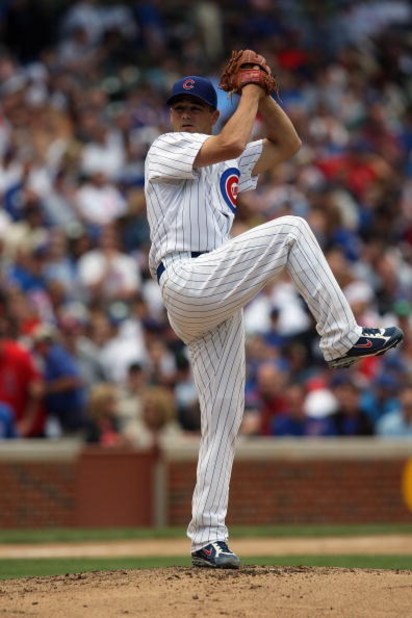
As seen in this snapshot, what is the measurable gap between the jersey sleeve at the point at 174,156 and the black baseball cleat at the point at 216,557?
5.84 ft

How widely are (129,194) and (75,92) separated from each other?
1961mm

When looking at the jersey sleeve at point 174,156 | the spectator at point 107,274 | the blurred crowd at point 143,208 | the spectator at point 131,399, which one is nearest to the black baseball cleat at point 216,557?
the jersey sleeve at point 174,156

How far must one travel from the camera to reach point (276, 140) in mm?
6629

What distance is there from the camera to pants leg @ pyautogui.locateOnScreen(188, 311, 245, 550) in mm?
6289

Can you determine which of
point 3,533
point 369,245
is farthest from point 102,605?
point 369,245

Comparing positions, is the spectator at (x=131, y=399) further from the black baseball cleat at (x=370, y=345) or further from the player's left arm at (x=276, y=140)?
the black baseball cleat at (x=370, y=345)

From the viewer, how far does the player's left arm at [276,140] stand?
21.3 ft

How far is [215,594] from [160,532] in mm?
5202

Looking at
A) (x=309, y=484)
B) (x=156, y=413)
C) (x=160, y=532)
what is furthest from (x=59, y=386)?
(x=309, y=484)

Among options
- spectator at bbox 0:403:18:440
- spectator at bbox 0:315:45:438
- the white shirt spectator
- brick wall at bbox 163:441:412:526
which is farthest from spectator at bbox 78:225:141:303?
brick wall at bbox 163:441:412:526

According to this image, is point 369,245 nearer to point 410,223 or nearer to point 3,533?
point 410,223

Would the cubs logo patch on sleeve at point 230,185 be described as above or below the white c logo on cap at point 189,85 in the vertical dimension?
below

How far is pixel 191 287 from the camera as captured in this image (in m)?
6.02

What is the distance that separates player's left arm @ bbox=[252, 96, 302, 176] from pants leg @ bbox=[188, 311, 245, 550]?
863 mm
